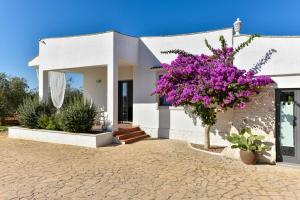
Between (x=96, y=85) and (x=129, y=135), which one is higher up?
(x=96, y=85)

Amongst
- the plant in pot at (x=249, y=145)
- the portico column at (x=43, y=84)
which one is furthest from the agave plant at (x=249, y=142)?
the portico column at (x=43, y=84)

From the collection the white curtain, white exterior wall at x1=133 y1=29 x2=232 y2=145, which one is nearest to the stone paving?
white exterior wall at x1=133 y1=29 x2=232 y2=145

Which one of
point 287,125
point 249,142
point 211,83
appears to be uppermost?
point 211,83

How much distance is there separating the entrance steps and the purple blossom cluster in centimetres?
326

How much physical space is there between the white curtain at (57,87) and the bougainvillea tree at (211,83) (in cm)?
703

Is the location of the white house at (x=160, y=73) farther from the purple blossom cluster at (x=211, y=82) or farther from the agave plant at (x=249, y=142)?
the purple blossom cluster at (x=211, y=82)

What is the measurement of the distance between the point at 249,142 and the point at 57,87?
11.7 metres

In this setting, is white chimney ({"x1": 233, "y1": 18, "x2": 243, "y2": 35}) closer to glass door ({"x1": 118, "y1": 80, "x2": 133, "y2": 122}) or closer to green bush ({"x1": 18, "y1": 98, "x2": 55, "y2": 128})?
glass door ({"x1": 118, "y1": 80, "x2": 133, "y2": 122})

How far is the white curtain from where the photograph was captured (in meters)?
14.7

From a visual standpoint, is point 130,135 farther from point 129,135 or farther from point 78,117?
point 78,117

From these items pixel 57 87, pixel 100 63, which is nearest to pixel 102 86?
pixel 57 87

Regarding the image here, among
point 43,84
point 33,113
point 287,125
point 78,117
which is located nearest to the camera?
point 287,125

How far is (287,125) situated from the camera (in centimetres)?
870

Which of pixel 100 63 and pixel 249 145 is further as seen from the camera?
pixel 100 63
